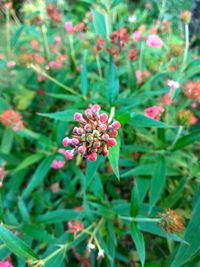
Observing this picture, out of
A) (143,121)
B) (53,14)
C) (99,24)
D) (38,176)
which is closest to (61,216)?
(38,176)

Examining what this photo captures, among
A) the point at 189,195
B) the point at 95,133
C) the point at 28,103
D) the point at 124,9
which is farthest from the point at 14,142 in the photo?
the point at 124,9

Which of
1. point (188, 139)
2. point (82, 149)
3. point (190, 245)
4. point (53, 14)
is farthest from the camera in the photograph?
point (53, 14)

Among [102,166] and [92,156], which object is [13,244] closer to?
[92,156]

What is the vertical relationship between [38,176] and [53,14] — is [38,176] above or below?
below

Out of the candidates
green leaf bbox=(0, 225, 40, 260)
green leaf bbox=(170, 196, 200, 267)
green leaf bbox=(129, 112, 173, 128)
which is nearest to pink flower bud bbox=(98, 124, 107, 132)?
green leaf bbox=(129, 112, 173, 128)

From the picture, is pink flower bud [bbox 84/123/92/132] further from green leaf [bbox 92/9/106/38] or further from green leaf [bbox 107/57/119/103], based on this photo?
green leaf [bbox 92/9/106/38]
